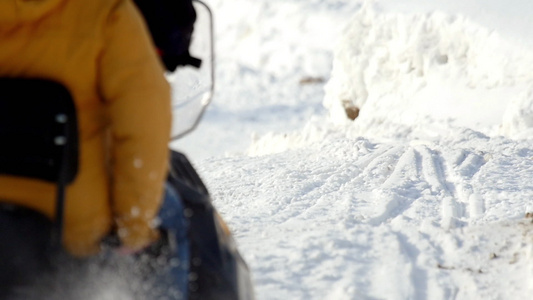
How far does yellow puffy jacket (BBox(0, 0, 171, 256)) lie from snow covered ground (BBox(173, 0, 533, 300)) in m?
2.06

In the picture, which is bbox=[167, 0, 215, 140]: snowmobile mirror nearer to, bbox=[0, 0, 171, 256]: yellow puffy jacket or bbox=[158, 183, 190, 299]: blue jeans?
bbox=[158, 183, 190, 299]: blue jeans

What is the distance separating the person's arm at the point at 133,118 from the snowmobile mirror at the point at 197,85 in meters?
0.50

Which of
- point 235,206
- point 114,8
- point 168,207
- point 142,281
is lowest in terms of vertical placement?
point 235,206

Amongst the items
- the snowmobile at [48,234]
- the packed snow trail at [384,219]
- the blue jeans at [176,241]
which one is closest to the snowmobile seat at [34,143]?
the snowmobile at [48,234]

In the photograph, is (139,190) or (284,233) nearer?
(139,190)

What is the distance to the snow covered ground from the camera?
4.29 metres

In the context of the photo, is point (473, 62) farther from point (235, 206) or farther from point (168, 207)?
point (168, 207)

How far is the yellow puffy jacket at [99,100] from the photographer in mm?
1845

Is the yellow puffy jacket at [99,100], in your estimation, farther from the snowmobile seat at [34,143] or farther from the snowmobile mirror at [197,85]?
the snowmobile mirror at [197,85]

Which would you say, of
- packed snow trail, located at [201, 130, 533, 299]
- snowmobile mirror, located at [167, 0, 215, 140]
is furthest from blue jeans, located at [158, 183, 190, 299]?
packed snow trail, located at [201, 130, 533, 299]

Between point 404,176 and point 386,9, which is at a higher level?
point 386,9

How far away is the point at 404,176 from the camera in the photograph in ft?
23.3

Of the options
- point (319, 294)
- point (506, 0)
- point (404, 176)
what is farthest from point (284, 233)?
point (506, 0)

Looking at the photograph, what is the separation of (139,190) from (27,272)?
1.10 feet
